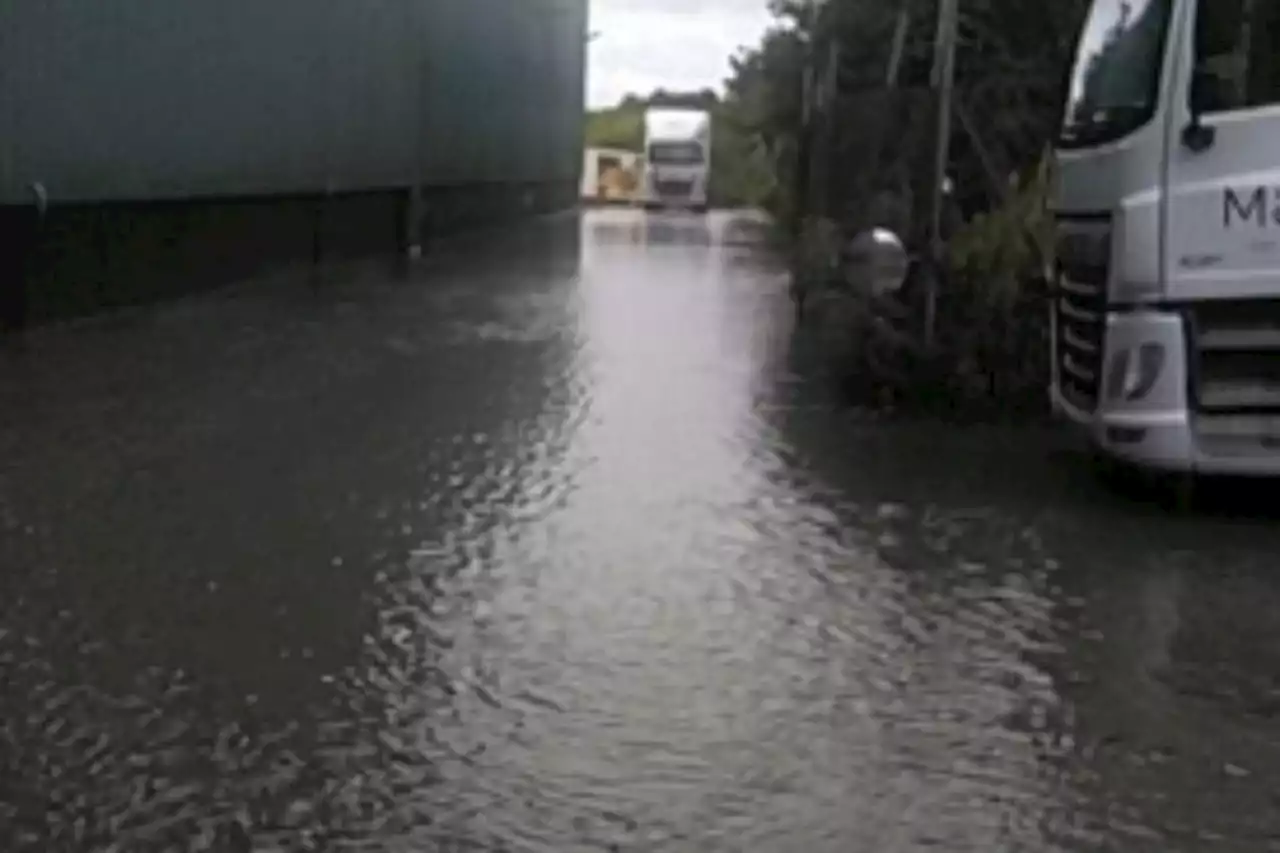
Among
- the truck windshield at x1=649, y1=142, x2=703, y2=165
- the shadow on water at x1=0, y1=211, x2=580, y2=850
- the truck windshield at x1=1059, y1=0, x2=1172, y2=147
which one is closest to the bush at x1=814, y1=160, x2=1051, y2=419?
the shadow on water at x1=0, y1=211, x2=580, y2=850

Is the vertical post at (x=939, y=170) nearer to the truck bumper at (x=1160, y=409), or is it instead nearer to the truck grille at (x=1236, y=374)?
the truck bumper at (x=1160, y=409)

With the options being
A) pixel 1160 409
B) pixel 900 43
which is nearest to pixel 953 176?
pixel 900 43

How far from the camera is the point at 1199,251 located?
9.39 meters

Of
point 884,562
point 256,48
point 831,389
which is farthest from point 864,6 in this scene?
point 884,562

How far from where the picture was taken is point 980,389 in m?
13.6

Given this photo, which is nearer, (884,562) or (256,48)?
(884,562)

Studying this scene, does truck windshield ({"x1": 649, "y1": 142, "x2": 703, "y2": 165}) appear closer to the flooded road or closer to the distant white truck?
the distant white truck

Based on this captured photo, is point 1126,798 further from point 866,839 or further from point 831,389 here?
point 831,389

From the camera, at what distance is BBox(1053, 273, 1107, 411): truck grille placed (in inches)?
395

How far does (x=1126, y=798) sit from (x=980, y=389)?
8150 mm

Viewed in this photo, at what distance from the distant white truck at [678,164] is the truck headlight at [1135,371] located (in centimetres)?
5912

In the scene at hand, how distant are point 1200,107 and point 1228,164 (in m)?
0.29

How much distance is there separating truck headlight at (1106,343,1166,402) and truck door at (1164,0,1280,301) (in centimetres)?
28

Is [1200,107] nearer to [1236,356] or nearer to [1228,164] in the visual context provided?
[1228,164]
